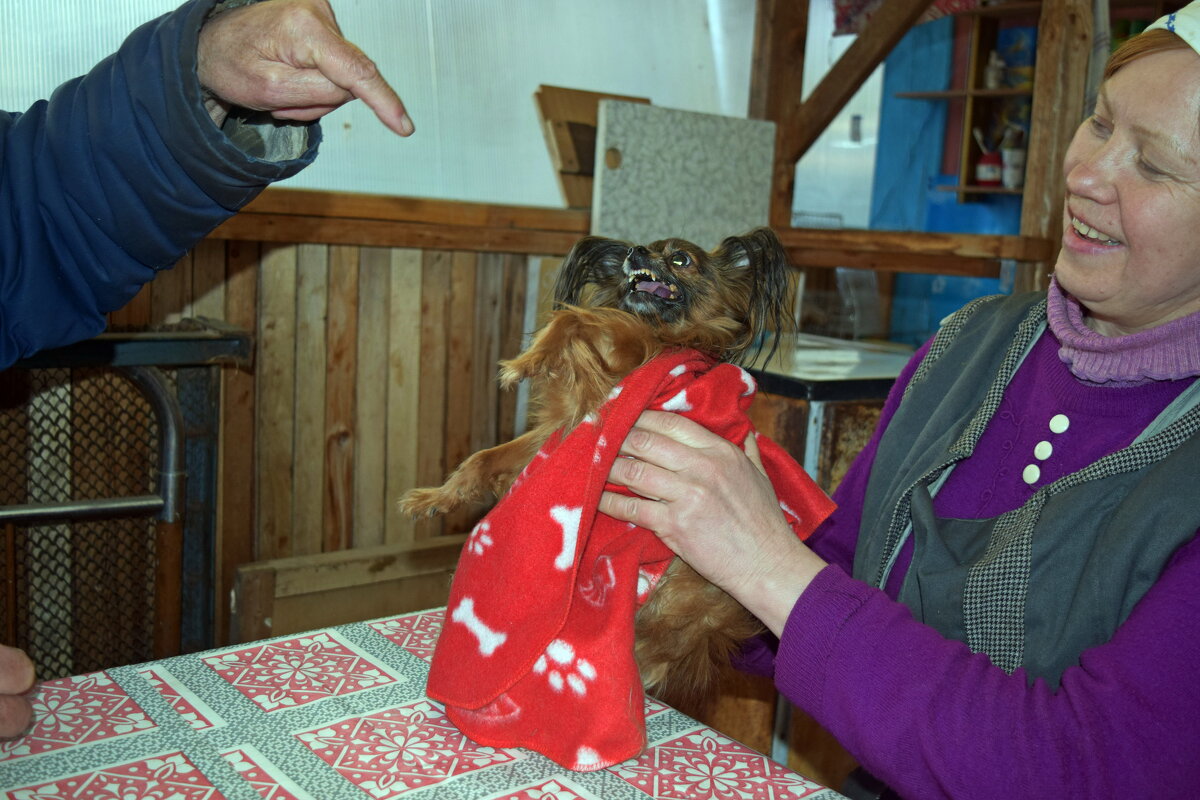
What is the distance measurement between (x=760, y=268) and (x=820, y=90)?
3041 millimetres

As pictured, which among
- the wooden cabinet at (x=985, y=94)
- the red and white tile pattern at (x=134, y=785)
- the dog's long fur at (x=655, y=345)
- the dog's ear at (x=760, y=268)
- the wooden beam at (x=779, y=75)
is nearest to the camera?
the red and white tile pattern at (x=134, y=785)

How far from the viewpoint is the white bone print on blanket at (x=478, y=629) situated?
1.19m

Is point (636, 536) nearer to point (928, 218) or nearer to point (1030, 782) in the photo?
point (1030, 782)

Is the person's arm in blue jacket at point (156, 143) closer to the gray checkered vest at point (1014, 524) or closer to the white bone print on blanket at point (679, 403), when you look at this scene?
the white bone print on blanket at point (679, 403)

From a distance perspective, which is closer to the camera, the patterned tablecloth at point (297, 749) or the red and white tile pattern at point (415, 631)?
the patterned tablecloth at point (297, 749)

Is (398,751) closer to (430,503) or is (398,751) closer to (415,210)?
(430,503)

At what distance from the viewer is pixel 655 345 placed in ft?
4.61

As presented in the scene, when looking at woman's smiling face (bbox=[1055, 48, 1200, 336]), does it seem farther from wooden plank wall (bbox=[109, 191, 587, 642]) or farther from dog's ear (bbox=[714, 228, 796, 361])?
wooden plank wall (bbox=[109, 191, 587, 642])

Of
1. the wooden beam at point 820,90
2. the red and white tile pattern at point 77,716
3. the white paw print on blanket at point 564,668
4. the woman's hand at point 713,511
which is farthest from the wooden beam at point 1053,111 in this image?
the red and white tile pattern at point 77,716

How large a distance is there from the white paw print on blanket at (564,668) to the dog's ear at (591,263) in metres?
0.53

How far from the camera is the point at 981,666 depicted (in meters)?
1.15

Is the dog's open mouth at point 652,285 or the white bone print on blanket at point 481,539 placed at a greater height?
the dog's open mouth at point 652,285

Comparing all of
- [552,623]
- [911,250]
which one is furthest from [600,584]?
[911,250]

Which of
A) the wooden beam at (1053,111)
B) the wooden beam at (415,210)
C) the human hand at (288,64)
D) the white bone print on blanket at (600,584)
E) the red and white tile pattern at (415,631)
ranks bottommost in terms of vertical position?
the red and white tile pattern at (415,631)
